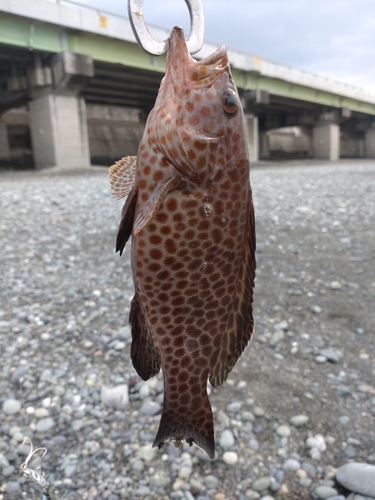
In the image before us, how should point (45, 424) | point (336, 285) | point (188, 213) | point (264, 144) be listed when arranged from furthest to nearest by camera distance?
point (264, 144), point (336, 285), point (45, 424), point (188, 213)

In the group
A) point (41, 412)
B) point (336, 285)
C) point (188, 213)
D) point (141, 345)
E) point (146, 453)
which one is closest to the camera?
point (188, 213)

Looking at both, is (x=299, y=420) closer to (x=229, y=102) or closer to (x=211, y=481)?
(x=211, y=481)

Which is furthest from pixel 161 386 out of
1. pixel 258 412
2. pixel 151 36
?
pixel 151 36

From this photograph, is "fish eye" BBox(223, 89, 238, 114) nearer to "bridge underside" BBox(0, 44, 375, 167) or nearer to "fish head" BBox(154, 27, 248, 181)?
"fish head" BBox(154, 27, 248, 181)

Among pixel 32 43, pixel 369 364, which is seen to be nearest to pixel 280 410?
pixel 369 364

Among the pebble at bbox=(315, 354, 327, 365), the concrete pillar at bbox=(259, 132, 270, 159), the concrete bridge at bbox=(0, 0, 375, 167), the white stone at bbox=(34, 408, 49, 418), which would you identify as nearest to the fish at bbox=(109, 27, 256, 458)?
the white stone at bbox=(34, 408, 49, 418)
